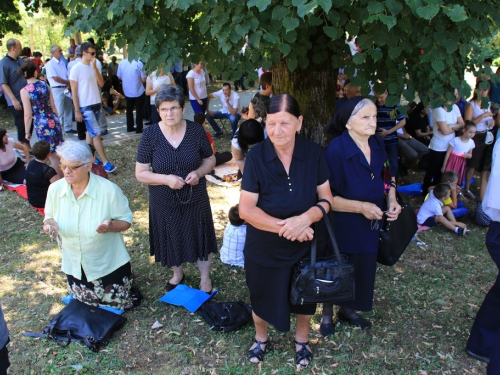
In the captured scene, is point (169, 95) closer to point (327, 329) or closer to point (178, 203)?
point (178, 203)

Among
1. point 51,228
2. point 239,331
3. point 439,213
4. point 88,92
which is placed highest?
point 88,92

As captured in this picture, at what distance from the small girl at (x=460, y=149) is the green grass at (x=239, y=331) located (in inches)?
66.8

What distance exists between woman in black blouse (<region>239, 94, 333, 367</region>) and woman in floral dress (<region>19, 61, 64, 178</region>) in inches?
195

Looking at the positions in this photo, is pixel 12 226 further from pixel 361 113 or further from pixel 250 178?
pixel 361 113

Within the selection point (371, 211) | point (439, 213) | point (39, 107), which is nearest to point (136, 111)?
point (39, 107)

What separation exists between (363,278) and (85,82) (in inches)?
240

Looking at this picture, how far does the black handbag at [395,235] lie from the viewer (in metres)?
3.47

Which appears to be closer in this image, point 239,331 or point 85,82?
point 239,331

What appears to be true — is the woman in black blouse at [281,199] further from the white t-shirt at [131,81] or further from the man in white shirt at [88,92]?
the white t-shirt at [131,81]

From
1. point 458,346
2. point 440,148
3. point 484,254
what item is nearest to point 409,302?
point 458,346

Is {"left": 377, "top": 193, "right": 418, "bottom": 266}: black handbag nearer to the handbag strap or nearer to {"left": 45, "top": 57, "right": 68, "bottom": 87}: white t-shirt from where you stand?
the handbag strap

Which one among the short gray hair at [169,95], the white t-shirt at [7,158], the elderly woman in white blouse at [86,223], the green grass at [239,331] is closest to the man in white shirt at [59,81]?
the white t-shirt at [7,158]

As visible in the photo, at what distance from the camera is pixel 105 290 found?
3963 mm

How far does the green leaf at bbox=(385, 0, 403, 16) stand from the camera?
293cm
